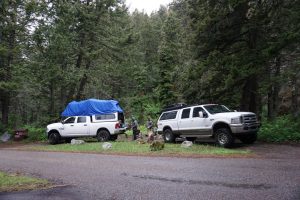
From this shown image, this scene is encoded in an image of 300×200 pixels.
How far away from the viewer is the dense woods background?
20391 millimetres

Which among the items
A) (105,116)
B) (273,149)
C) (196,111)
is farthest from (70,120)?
(273,149)

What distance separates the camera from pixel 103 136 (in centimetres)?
2644

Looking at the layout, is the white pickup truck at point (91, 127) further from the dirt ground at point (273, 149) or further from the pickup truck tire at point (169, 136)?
the dirt ground at point (273, 149)

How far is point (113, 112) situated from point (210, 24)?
362 inches

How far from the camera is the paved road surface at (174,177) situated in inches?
355

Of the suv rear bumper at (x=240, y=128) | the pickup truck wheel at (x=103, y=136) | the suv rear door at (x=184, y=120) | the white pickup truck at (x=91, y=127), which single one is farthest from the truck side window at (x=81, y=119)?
the suv rear bumper at (x=240, y=128)

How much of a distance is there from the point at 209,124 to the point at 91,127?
1046 cm

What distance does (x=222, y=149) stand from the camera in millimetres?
17469

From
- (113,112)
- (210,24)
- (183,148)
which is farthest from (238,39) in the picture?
(113,112)

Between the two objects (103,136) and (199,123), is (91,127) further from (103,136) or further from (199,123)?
(199,123)

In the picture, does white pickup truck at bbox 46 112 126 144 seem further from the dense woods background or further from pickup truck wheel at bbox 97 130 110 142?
the dense woods background

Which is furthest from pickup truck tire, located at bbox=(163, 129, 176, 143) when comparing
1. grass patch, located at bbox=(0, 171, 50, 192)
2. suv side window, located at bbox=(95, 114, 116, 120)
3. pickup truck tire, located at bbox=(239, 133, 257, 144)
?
grass patch, located at bbox=(0, 171, 50, 192)

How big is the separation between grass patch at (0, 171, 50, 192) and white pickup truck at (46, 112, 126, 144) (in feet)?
46.5

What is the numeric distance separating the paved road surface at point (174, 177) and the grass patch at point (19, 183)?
0.57m
